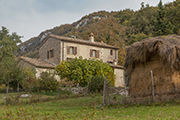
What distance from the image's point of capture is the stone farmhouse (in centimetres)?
3133

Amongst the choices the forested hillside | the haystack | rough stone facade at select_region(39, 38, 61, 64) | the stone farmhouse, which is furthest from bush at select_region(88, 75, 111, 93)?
the forested hillside

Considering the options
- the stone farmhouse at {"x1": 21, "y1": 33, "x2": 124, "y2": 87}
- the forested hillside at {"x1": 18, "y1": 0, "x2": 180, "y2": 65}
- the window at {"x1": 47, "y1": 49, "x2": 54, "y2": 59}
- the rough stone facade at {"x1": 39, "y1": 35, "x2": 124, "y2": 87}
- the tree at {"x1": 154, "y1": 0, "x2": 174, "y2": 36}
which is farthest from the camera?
the forested hillside at {"x1": 18, "y1": 0, "x2": 180, "y2": 65}

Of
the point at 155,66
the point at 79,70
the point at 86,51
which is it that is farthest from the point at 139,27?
the point at 155,66

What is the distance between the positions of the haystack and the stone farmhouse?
55.5 feet

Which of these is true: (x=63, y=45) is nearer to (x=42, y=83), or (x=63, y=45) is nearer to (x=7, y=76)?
(x=42, y=83)

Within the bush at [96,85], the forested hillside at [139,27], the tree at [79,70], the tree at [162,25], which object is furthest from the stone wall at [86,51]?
the bush at [96,85]

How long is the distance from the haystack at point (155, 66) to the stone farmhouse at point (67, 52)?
16.9 m

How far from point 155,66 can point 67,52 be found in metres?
20.5

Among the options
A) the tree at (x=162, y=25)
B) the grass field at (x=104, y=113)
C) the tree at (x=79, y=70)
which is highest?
the tree at (x=162, y=25)

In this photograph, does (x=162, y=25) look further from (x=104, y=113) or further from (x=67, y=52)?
(x=104, y=113)

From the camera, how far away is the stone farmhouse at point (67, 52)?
103 feet

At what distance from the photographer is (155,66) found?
504 inches

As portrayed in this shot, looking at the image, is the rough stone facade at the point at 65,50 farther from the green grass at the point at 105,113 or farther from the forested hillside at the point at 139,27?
the green grass at the point at 105,113

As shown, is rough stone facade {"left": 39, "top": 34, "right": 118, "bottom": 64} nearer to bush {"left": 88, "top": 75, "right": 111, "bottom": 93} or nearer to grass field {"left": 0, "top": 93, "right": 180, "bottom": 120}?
bush {"left": 88, "top": 75, "right": 111, "bottom": 93}
